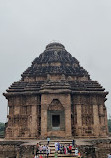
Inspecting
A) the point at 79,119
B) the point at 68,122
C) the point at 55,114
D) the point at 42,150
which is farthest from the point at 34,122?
the point at 42,150

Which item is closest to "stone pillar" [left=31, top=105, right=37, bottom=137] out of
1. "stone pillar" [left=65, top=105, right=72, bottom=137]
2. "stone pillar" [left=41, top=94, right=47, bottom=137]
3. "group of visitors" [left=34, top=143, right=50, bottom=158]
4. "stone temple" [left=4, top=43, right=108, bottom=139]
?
"stone temple" [left=4, top=43, right=108, bottom=139]

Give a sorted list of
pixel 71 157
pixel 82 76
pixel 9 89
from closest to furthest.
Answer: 1. pixel 71 157
2. pixel 9 89
3. pixel 82 76

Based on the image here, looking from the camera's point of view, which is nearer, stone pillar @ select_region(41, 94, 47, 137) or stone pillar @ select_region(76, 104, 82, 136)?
stone pillar @ select_region(41, 94, 47, 137)

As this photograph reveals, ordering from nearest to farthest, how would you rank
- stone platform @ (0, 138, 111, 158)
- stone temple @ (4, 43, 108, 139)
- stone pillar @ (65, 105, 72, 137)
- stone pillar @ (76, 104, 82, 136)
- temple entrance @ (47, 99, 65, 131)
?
stone platform @ (0, 138, 111, 158) < stone pillar @ (65, 105, 72, 137) < temple entrance @ (47, 99, 65, 131) < stone temple @ (4, 43, 108, 139) < stone pillar @ (76, 104, 82, 136)

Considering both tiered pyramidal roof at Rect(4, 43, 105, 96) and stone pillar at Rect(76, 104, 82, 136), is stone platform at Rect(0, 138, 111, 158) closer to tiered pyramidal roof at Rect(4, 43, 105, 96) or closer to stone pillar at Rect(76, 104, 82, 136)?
stone pillar at Rect(76, 104, 82, 136)

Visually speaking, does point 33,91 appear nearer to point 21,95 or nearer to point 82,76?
point 21,95

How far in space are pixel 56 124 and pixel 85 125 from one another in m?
3.52

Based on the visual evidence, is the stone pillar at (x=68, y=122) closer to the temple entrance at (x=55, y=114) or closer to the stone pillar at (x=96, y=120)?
the temple entrance at (x=55, y=114)

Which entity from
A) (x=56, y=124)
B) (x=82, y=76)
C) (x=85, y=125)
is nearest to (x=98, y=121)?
(x=85, y=125)

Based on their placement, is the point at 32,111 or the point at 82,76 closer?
the point at 32,111

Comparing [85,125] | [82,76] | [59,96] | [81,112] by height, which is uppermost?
[82,76]

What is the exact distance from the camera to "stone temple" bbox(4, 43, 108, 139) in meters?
20.7

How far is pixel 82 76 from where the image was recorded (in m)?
25.4

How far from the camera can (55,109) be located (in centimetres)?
2106
